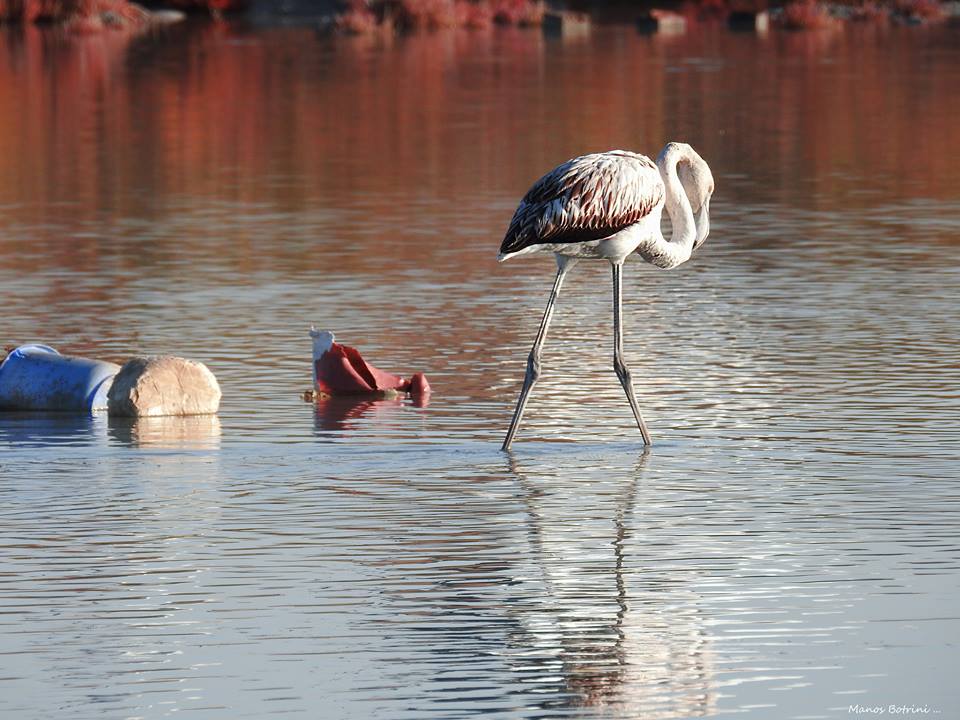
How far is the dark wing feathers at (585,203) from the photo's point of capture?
35.4 feet

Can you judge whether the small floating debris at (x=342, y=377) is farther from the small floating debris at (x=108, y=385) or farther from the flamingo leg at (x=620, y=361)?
the flamingo leg at (x=620, y=361)

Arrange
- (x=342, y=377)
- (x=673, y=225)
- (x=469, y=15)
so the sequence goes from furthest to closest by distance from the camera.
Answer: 1. (x=469, y=15)
2. (x=342, y=377)
3. (x=673, y=225)

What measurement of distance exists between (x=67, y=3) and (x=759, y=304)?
49.9 metres

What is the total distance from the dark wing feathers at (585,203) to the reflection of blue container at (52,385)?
8.27ft

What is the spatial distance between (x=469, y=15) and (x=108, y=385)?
53176 millimetres

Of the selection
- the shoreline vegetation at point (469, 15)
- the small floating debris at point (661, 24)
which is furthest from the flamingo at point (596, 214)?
the small floating debris at point (661, 24)

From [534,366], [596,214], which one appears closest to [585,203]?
[596,214]

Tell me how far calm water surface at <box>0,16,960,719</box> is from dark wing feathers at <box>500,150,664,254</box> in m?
1.00

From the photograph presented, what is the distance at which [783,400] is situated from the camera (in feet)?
39.9

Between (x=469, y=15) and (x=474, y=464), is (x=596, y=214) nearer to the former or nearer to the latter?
(x=474, y=464)

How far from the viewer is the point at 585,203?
10773mm

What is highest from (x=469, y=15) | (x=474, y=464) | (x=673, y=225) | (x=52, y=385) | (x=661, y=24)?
(x=673, y=225)

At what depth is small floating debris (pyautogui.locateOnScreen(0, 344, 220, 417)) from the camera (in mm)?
11945

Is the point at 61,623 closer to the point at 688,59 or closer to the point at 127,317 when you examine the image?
the point at 127,317
